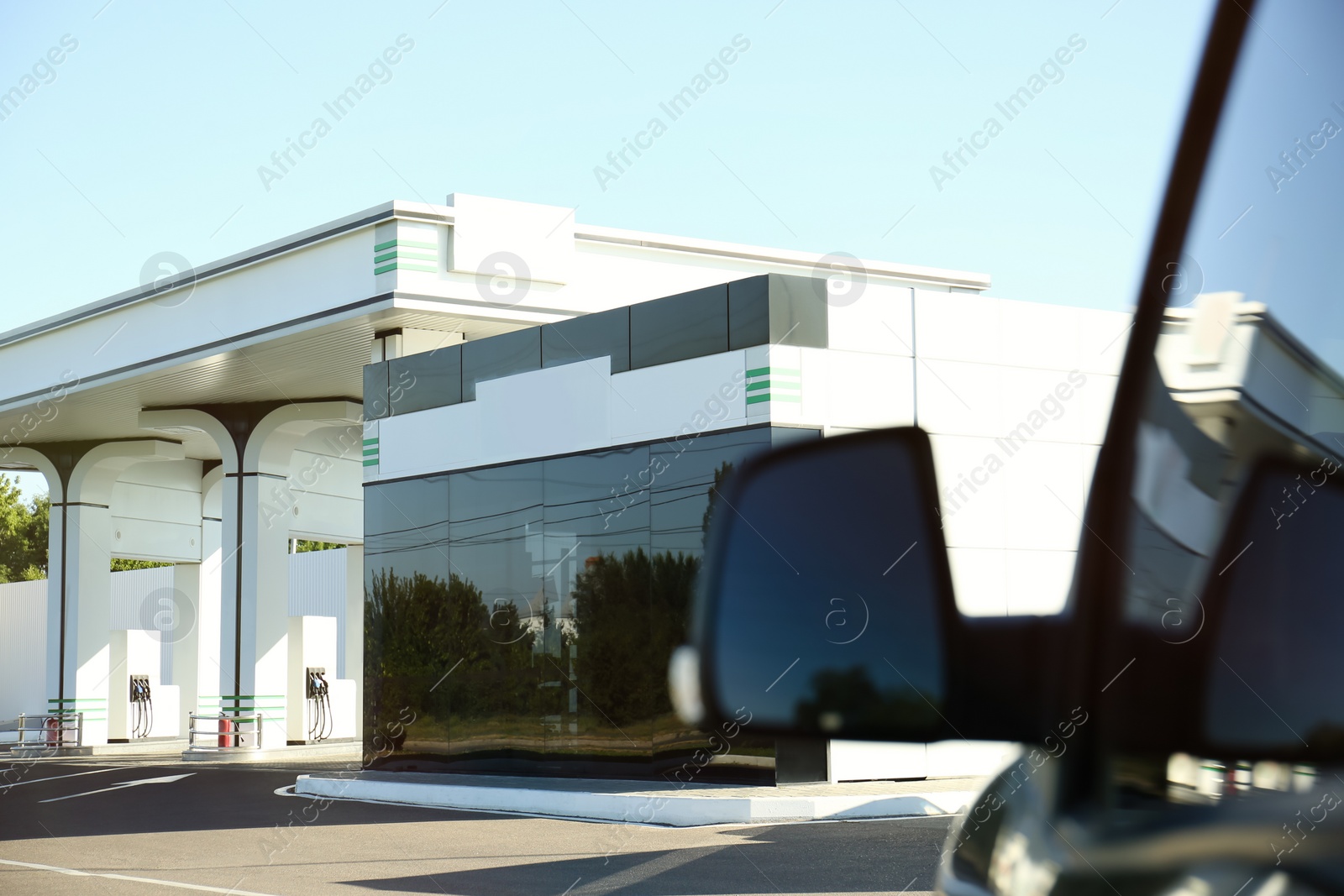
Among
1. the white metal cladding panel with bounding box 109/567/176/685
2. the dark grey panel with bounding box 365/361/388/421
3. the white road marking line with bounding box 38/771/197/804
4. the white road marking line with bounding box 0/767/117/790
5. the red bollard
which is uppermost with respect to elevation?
the dark grey panel with bounding box 365/361/388/421

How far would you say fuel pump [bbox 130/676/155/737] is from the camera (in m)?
35.9

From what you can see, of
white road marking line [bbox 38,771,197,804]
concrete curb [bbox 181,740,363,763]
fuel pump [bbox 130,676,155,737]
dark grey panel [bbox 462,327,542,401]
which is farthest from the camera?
fuel pump [bbox 130,676,155,737]

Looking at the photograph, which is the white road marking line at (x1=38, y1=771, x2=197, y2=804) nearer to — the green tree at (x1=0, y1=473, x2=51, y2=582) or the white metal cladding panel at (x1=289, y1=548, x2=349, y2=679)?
the white metal cladding panel at (x1=289, y1=548, x2=349, y2=679)

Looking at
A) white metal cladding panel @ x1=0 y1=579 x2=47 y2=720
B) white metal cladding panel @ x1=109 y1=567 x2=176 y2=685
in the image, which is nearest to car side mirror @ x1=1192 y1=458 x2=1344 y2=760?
white metal cladding panel @ x1=109 y1=567 x2=176 y2=685

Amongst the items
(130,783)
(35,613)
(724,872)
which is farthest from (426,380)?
(35,613)

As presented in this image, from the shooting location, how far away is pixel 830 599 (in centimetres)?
148

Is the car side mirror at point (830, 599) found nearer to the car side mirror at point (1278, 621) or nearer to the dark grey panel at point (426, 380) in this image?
the car side mirror at point (1278, 621)

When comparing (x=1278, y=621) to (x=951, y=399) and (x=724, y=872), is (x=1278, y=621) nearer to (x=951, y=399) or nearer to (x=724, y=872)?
(x=724, y=872)

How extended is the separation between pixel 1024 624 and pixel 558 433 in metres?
15.5

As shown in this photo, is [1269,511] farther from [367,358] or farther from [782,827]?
A: [367,358]

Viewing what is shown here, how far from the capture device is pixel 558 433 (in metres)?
16.5

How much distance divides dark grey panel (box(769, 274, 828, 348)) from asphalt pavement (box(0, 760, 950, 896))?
4932 mm

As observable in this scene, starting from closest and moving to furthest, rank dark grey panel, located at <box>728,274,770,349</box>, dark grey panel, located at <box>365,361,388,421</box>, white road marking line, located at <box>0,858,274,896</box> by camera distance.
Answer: white road marking line, located at <box>0,858,274,896</box>, dark grey panel, located at <box>728,274,770,349</box>, dark grey panel, located at <box>365,361,388,421</box>

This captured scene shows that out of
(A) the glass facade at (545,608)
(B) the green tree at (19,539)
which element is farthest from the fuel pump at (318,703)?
(B) the green tree at (19,539)
